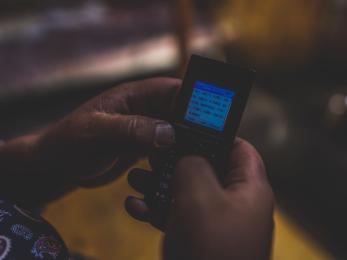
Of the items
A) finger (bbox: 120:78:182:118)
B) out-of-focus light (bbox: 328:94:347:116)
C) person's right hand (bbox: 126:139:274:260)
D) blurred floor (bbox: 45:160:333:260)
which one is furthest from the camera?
out-of-focus light (bbox: 328:94:347:116)

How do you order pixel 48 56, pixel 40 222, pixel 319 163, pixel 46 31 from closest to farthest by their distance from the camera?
pixel 40 222, pixel 319 163, pixel 48 56, pixel 46 31

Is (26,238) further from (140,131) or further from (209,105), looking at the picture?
(209,105)

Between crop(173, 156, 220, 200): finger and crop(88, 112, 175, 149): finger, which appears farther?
crop(88, 112, 175, 149): finger

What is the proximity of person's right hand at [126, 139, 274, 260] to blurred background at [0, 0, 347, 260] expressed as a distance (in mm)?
802

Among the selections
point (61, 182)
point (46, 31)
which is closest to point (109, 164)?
point (61, 182)

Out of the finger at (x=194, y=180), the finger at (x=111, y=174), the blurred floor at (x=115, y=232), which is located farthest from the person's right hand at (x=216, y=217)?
Answer: the blurred floor at (x=115, y=232)

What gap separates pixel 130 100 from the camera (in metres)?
0.75

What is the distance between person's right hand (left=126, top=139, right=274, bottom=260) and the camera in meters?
0.48

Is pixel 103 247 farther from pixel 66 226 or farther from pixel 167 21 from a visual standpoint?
pixel 167 21

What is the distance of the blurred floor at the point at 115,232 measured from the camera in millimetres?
1343

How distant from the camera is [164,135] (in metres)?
0.65

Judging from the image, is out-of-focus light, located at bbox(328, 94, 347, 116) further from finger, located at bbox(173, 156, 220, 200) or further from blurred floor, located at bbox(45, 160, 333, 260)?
finger, located at bbox(173, 156, 220, 200)

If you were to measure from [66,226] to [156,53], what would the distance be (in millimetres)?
1129

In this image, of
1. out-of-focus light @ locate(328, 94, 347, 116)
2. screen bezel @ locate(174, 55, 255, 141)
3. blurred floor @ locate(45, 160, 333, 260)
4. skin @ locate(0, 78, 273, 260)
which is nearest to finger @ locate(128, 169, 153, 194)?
skin @ locate(0, 78, 273, 260)
